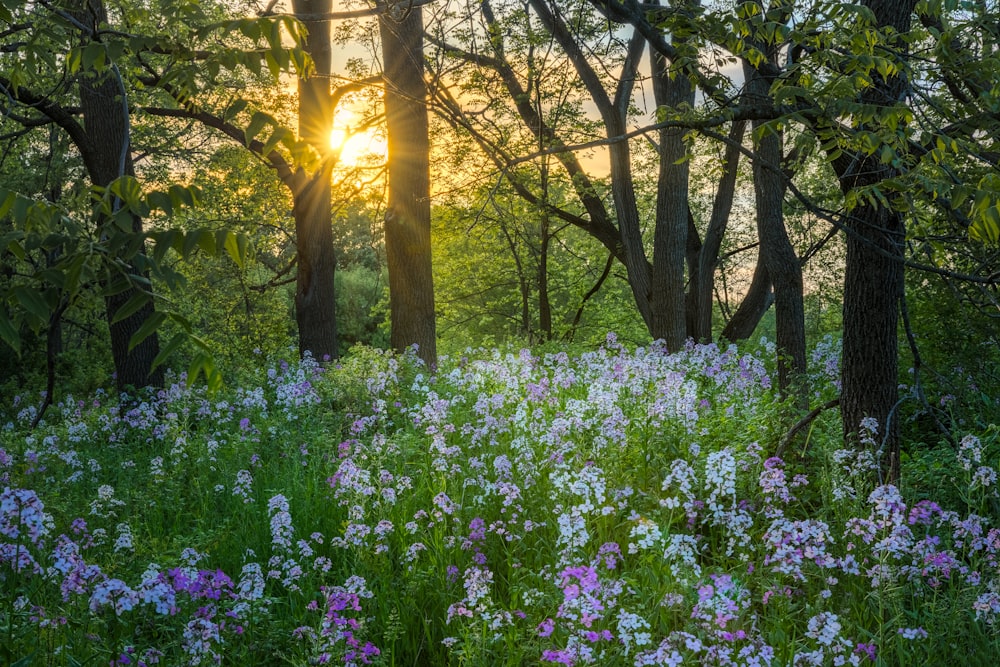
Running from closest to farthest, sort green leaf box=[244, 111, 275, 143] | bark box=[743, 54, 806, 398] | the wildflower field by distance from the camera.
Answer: green leaf box=[244, 111, 275, 143] < the wildflower field < bark box=[743, 54, 806, 398]

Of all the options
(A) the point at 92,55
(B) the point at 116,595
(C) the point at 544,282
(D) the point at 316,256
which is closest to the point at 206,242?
(A) the point at 92,55

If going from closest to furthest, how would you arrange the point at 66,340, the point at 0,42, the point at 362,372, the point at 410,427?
the point at 410,427
the point at 362,372
the point at 0,42
the point at 66,340

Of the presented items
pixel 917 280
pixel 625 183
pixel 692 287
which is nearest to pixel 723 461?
pixel 917 280

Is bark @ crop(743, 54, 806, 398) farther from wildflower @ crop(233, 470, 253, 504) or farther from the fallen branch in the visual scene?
wildflower @ crop(233, 470, 253, 504)

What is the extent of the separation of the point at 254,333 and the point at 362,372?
18.5 metres

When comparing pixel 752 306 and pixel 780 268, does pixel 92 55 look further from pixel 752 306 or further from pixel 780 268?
pixel 752 306

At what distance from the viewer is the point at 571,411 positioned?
6211 mm

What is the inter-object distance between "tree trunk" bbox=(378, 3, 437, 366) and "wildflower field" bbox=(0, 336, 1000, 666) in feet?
14.6

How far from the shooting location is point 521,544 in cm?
468

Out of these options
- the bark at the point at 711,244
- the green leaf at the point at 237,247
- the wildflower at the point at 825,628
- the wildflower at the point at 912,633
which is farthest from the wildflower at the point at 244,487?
the bark at the point at 711,244

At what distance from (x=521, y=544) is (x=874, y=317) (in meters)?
2.97

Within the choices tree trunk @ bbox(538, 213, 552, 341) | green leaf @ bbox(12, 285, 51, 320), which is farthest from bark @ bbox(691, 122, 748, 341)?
green leaf @ bbox(12, 285, 51, 320)

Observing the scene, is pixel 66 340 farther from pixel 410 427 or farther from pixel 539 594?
pixel 539 594

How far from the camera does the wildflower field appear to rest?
11.1 feet
